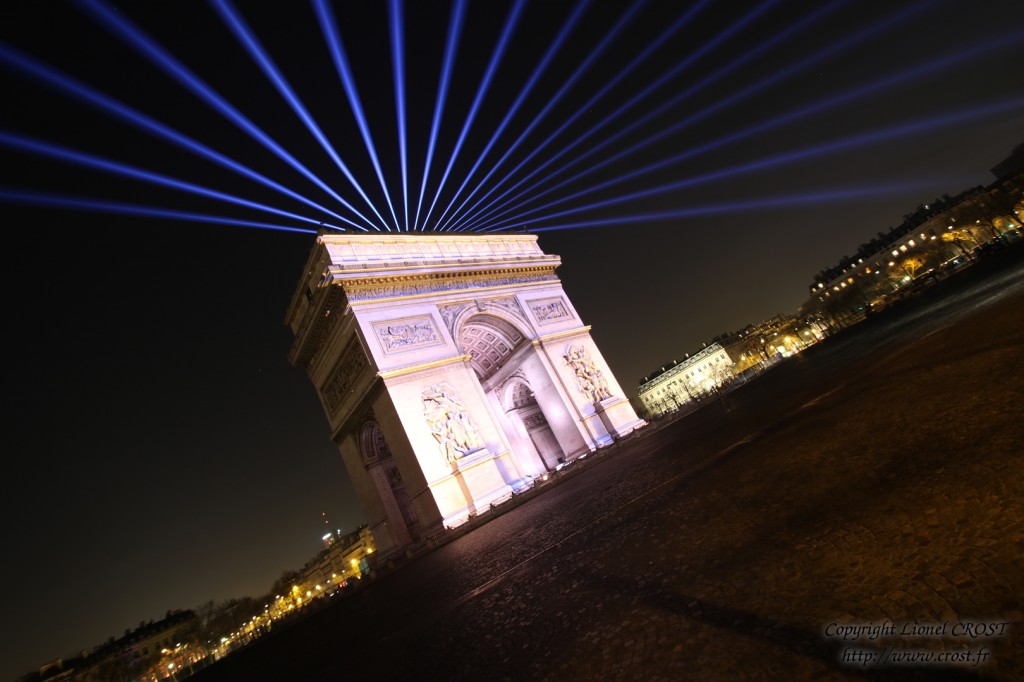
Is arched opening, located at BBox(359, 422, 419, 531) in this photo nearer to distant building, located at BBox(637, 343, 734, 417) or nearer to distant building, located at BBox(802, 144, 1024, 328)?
distant building, located at BBox(802, 144, 1024, 328)

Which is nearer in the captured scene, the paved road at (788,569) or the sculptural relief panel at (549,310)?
the paved road at (788,569)

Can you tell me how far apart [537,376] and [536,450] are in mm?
7563

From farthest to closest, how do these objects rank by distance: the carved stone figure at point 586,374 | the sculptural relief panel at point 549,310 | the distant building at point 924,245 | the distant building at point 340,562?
the distant building at point 340,562 < the distant building at point 924,245 < the sculptural relief panel at point 549,310 < the carved stone figure at point 586,374

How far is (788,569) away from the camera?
1.71m

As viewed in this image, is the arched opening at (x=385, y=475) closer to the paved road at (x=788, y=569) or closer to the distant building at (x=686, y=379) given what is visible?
the paved road at (x=788, y=569)

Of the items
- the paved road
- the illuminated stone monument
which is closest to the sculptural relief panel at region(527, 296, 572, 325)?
the illuminated stone monument

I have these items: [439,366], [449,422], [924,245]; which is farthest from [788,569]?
[924,245]

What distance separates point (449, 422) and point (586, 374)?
28.6 ft

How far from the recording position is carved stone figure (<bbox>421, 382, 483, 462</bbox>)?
17.0 m

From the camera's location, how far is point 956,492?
5.82 ft

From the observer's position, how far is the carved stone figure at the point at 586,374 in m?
22.7

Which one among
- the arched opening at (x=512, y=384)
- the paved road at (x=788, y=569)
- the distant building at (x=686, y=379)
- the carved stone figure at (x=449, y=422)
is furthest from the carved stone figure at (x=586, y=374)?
the distant building at (x=686, y=379)

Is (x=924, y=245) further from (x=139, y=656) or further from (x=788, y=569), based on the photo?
(x=139, y=656)

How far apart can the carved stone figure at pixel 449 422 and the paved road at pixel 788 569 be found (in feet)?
40.3
